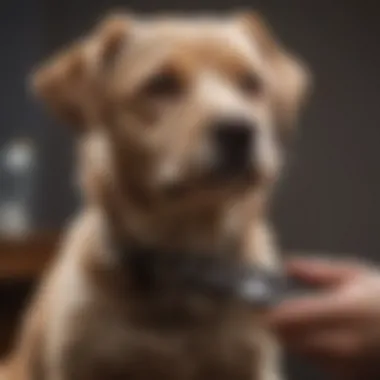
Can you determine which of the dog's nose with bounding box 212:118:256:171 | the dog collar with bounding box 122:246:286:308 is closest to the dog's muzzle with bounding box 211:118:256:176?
the dog's nose with bounding box 212:118:256:171

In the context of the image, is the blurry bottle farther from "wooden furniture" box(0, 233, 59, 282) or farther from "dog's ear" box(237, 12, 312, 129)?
"dog's ear" box(237, 12, 312, 129)

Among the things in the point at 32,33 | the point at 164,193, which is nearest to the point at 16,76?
the point at 32,33

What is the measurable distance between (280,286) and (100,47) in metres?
0.26

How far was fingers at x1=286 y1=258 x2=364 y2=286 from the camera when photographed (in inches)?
33.8

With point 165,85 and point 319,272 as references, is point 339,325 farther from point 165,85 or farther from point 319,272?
point 165,85

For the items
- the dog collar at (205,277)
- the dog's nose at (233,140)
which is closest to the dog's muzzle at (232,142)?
the dog's nose at (233,140)

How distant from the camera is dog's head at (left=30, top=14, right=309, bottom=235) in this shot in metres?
0.82

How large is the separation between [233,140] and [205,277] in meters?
0.14

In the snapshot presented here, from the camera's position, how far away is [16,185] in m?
0.90

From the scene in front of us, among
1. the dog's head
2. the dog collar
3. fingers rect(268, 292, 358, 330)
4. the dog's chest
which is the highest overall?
the dog's head

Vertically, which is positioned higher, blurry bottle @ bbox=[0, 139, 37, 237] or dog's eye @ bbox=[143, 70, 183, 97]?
dog's eye @ bbox=[143, 70, 183, 97]

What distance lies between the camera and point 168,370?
0.86m

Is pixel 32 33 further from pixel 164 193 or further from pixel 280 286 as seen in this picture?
pixel 280 286

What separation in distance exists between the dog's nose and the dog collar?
0.35ft
